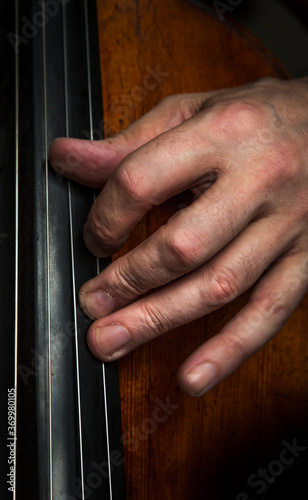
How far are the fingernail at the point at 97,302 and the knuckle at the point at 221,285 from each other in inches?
5.0

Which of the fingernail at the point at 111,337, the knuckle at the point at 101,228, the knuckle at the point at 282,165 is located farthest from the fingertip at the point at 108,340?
the knuckle at the point at 282,165

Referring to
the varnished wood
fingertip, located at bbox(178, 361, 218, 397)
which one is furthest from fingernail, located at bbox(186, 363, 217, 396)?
the varnished wood

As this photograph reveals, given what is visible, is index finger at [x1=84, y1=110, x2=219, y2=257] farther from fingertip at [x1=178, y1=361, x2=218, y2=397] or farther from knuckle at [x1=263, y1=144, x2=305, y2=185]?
fingertip at [x1=178, y1=361, x2=218, y2=397]

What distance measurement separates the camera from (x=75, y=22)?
736mm

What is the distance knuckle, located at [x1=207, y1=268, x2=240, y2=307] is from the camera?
571 mm

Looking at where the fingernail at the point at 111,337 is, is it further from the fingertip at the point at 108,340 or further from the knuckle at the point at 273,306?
the knuckle at the point at 273,306

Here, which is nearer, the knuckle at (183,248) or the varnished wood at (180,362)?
the knuckle at (183,248)

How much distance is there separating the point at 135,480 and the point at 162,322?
0.22 metres

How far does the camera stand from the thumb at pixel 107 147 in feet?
2.00

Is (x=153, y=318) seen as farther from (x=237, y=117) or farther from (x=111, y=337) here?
(x=237, y=117)

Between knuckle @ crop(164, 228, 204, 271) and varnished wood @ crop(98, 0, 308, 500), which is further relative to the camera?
varnished wood @ crop(98, 0, 308, 500)

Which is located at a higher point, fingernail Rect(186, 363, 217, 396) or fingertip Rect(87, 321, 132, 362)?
fingertip Rect(87, 321, 132, 362)

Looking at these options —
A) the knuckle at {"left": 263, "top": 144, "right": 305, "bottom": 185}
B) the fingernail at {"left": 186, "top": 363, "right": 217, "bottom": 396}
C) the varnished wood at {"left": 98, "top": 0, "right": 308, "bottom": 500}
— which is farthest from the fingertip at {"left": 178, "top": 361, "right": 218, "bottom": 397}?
the knuckle at {"left": 263, "top": 144, "right": 305, "bottom": 185}

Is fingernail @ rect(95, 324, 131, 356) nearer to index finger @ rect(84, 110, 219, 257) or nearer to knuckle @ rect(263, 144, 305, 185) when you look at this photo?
index finger @ rect(84, 110, 219, 257)
